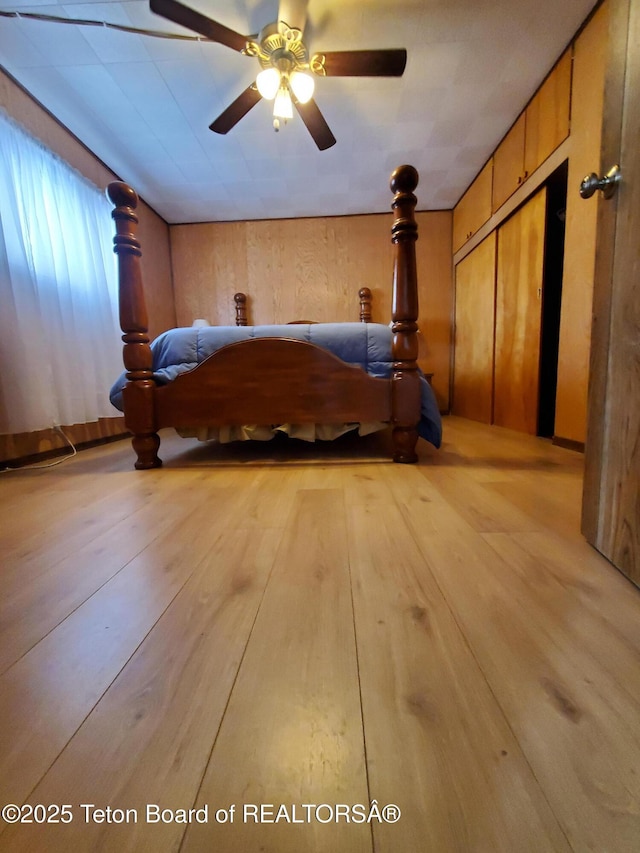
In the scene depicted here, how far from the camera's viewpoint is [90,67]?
1771 mm

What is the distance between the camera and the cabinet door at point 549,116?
1.71 m

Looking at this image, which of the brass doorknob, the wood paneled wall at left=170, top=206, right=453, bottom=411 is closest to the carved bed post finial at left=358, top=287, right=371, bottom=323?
the wood paneled wall at left=170, top=206, right=453, bottom=411

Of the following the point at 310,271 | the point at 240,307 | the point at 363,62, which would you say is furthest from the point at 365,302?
the point at 363,62

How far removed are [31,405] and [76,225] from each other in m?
1.13

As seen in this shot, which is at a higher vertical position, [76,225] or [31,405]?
[76,225]

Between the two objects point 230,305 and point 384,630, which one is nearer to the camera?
point 384,630

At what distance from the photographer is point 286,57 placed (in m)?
1.58

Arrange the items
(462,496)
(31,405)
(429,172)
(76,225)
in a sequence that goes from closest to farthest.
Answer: (462,496)
(31,405)
(76,225)
(429,172)

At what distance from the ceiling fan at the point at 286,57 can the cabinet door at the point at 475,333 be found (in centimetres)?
144

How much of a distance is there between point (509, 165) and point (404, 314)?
70.6 inches

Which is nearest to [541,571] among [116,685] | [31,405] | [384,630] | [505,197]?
[384,630]

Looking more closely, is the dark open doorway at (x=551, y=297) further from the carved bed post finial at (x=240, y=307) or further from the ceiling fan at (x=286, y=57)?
the carved bed post finial at (x=240, y=307)

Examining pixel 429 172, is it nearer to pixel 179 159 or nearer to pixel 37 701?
pixel 179 159

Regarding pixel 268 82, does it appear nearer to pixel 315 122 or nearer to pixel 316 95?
pixel 315 122
